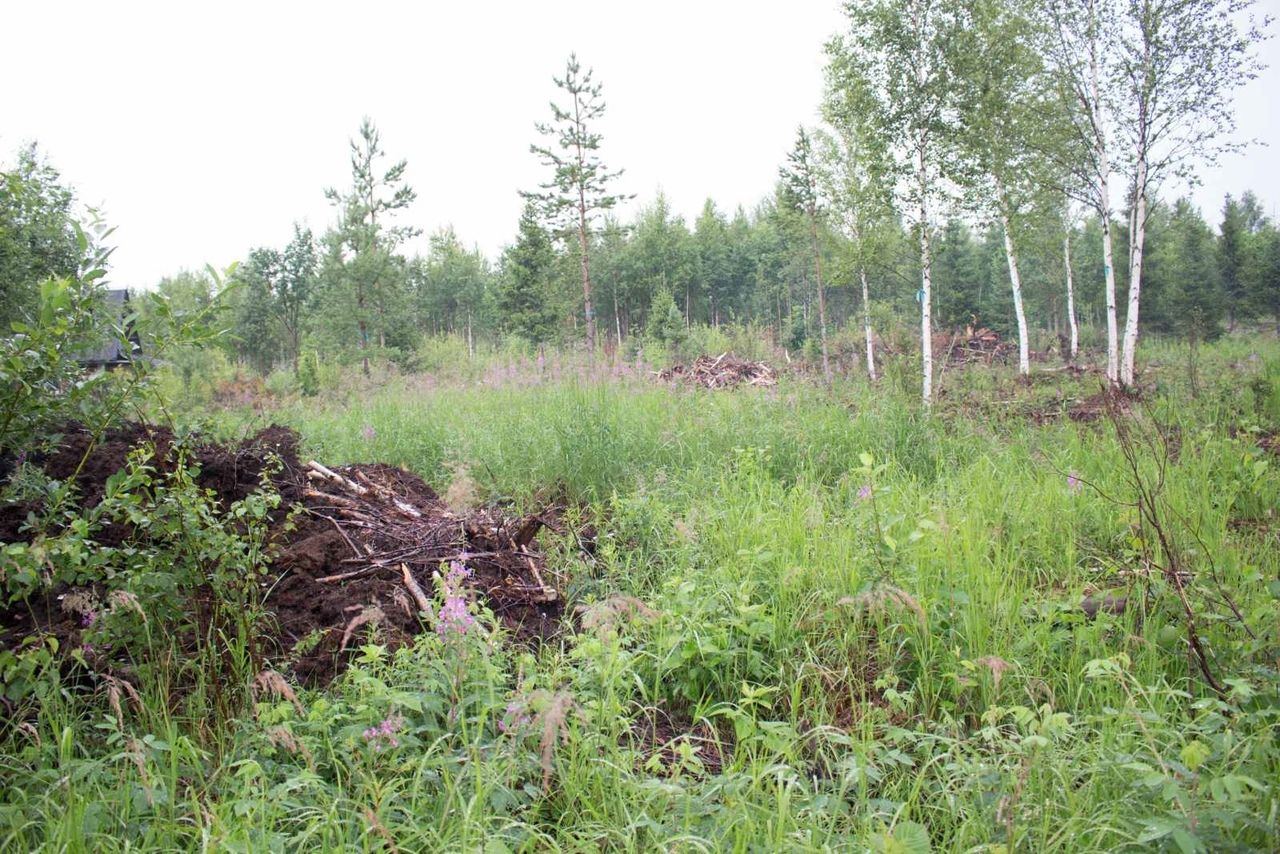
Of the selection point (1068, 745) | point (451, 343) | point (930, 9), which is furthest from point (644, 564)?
point (451, 343)

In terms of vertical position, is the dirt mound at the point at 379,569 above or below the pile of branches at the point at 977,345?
below

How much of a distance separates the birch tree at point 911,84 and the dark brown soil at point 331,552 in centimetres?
1018

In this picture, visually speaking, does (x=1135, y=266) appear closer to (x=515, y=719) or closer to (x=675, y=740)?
(x=675, y=740)

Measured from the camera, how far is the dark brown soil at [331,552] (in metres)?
2.71

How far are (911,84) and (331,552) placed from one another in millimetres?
12932

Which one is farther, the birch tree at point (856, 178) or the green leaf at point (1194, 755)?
the birch tree at point (856, 178)

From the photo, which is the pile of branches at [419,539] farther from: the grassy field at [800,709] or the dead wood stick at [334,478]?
the grassy field at [800,709]

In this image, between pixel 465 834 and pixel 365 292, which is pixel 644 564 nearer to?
pixel 465 834

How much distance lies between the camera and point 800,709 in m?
2.61

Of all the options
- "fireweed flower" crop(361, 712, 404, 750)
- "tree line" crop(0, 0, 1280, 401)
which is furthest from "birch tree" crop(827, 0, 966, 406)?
"fireweed flower" crop(361, 712, 404, 750)

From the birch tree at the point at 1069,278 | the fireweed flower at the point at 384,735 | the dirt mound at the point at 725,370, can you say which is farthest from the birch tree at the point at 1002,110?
the fireweed flower at the point at 384,735

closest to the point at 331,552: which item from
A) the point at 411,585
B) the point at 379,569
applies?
the point at 379,569

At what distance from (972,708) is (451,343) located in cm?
2350

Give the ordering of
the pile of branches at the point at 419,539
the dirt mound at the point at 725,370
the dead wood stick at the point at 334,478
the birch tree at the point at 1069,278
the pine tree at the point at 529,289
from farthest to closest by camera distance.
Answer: the pine tree at the point at 529,289
the birch tree at the point at 1069,278
the dirt mound at the point at 725,370
the dead wood stick at the point at 334,478
the pile of branches at the point at 419,539
